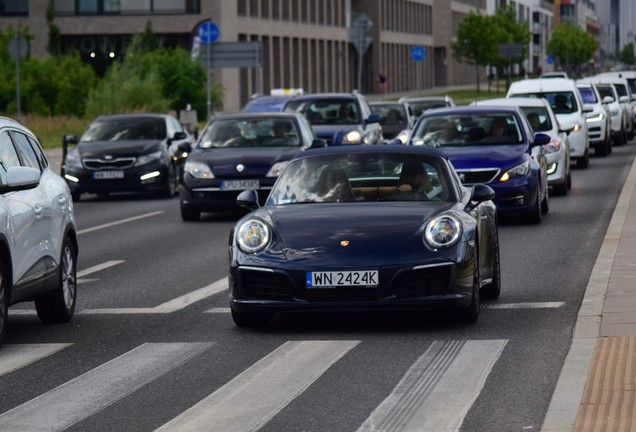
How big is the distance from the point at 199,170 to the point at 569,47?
164711 mm

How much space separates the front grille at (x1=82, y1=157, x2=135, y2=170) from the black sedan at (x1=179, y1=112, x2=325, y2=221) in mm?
4309

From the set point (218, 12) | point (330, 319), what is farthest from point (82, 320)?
point (218, 12)

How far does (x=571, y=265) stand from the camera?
50.4 ft

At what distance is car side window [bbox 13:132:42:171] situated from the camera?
11.9 metres

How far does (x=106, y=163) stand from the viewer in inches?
1123

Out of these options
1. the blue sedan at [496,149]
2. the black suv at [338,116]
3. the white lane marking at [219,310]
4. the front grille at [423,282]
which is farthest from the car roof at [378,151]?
the black suv at [338,116]

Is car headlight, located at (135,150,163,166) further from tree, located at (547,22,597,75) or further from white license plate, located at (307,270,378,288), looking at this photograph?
tree, located at (547,22,597,75)

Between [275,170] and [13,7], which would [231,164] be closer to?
[275,170]

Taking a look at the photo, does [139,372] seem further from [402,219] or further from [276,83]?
[276,83]

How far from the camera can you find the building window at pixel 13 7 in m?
76.0

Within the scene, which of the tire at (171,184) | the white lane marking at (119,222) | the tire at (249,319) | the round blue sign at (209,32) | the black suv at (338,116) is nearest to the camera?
the tire at (249,319)

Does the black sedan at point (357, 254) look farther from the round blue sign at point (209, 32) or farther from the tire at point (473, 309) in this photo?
the round blue sign at point (209, 32)

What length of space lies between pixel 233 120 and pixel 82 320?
1281cm

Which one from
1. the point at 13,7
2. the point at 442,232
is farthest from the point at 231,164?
the point at 13,7
